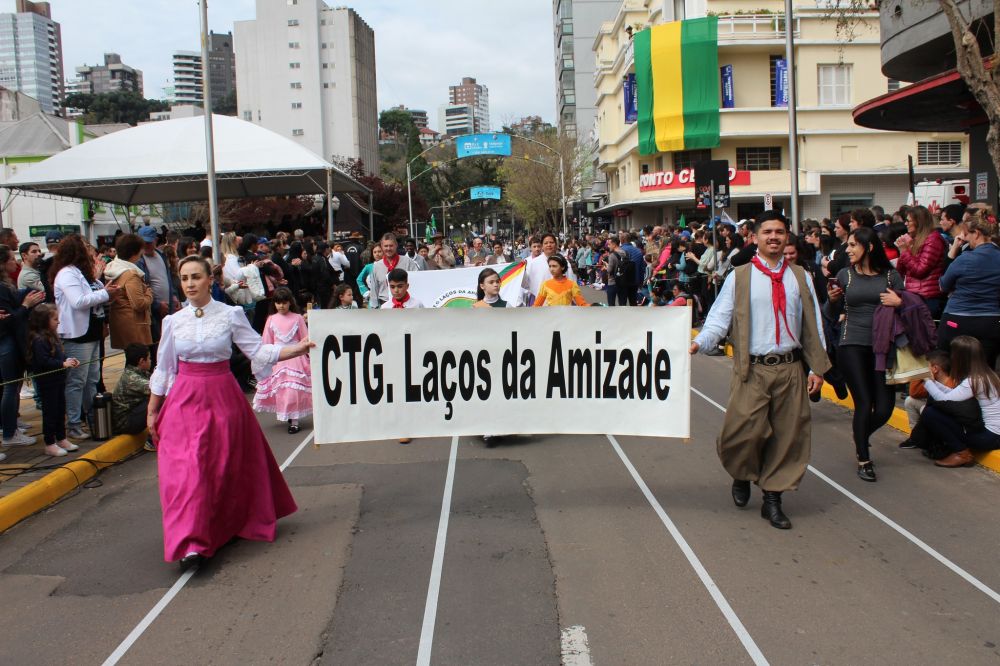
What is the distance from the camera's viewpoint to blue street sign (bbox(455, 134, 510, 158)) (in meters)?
64.2

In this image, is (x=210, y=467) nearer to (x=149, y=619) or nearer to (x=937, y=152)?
(x=149, y=619)

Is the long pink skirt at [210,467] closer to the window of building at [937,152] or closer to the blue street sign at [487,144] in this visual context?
the window of building at [937,152]

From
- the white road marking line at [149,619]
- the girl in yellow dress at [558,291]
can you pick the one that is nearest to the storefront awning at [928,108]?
the girl in yellow dress at [558,291]

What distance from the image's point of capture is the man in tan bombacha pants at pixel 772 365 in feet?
20.4

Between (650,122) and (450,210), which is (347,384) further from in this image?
(450,210)

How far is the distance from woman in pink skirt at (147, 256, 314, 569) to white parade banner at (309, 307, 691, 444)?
55cm

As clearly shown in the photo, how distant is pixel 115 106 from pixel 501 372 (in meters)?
144

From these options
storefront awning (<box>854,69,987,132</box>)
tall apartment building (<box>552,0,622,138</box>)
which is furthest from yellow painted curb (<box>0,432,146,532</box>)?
tall apartment building (<box>552,0,622,138</box>)

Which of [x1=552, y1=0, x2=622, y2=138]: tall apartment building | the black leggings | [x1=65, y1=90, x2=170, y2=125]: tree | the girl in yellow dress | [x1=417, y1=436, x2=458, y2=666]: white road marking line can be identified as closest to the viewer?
[x1=417, y1=436, x2=458, y2=666]: white road marking line

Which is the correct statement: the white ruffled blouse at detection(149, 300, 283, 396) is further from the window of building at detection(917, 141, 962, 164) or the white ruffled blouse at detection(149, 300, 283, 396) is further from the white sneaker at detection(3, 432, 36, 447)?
the window of building at detection(917, 141, 962, 164)

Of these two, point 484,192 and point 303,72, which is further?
point 484,192

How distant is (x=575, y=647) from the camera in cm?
443

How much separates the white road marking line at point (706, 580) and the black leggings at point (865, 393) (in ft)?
6.12

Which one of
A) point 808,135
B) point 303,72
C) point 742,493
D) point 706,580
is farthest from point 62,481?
point 303,72
